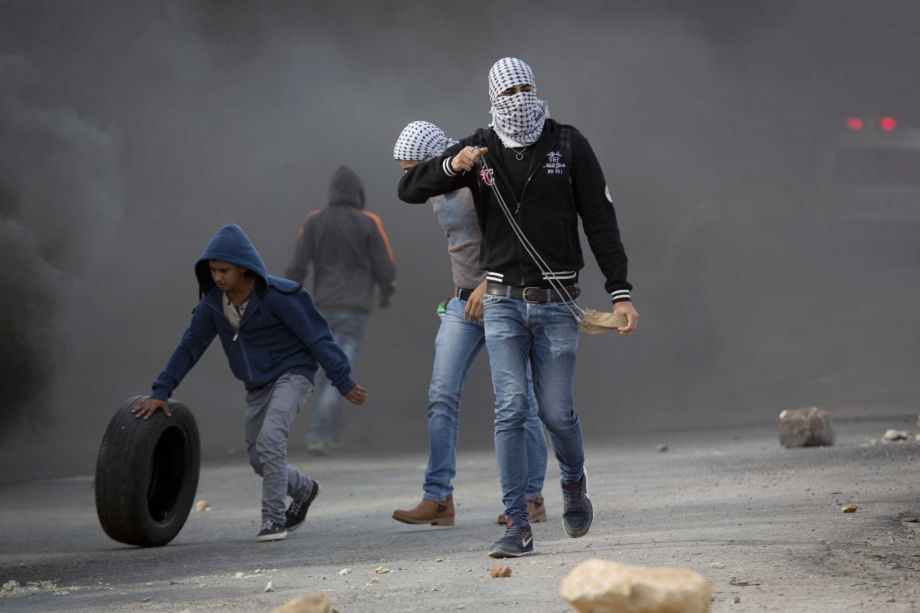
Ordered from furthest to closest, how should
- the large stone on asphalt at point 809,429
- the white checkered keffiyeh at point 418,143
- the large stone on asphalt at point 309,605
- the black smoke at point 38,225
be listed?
the black smoke at point 38,225 < the large stone on asphalt at point 809,429 < the white checkered keffiyeh at point 418,143 < the large stone on asphalt at point 309,605

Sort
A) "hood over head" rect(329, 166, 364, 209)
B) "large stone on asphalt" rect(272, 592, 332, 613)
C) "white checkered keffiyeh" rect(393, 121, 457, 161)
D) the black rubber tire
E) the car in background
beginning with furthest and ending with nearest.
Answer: the car in background
"hood over head" rect(329, 166, 364, 209)
the black rubber tire
"white checkered keffiyeh" rect(393, 121, 457, 161)
"large stone on asphalt" rect(272, 592, 332, 613)

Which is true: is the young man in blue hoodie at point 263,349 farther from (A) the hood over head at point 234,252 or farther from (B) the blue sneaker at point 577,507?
(B) the blue sneaker at point 577,507

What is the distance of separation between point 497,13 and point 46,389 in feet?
20.7

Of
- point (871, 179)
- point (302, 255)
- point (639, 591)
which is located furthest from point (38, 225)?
point (639, 591)

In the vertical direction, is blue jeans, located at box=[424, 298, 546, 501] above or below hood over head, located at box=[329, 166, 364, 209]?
below

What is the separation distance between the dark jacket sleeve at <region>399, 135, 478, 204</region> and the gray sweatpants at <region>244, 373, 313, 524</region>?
1.63 meters

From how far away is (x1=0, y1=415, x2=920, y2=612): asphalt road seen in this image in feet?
16.7

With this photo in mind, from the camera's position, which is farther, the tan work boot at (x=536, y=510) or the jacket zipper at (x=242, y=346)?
the jacket zipper at (x=242, y=346)

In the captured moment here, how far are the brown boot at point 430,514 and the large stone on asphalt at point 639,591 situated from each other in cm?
303

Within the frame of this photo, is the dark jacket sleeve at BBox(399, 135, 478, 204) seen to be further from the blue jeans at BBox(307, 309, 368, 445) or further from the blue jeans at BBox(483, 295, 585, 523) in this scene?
the blue jeans at BBox(307, 309, 368, 445)

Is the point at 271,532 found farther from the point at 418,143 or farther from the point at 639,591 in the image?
the point at 639,591

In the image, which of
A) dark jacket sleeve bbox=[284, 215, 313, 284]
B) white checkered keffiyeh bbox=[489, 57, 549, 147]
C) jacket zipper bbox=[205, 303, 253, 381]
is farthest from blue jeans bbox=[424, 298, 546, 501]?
dark jacket sleeve bbox=[284, 215, 313, 284]

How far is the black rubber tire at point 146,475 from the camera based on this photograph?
7129 mm

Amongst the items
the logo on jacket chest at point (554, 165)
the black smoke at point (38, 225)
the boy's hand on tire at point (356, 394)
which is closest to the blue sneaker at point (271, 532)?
the boy's hand on tire at point (356, 394)
